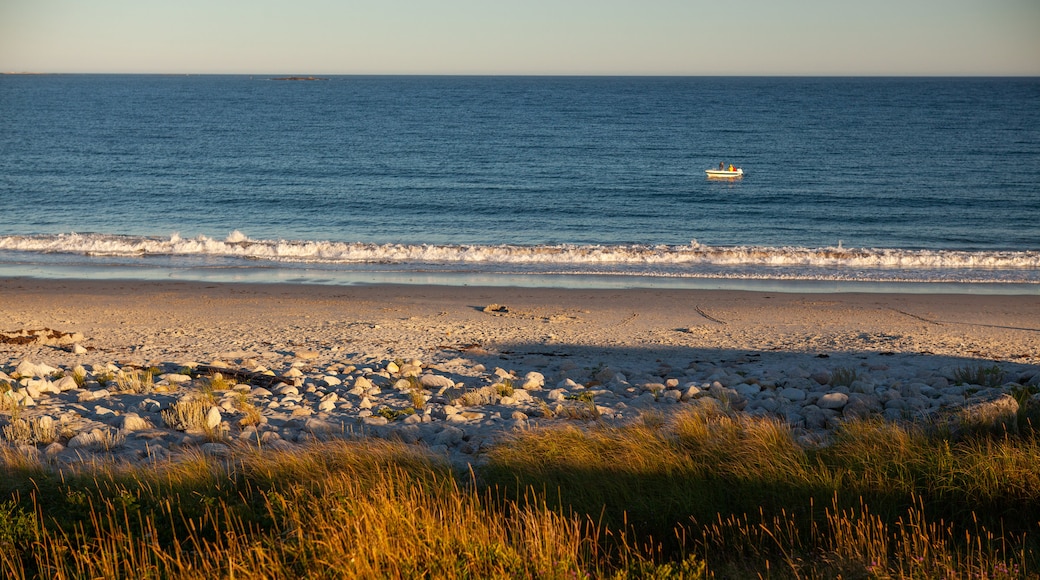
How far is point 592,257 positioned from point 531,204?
9.72m

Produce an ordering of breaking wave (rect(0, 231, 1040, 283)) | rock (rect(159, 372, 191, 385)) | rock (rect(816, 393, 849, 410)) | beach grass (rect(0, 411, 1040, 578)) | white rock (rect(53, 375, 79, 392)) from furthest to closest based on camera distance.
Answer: breaking wave (rect(0, 231, 1040, 283))
rock (rect(159, 372, 191, 385))
white rock (rect(53, 375, 79, 392))
rock (rect(816, 393, 849, 410))
beach grass (rect(0, 411, 1040, 578))

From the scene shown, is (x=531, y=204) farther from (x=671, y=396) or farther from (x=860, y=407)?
(x=860, y=407)

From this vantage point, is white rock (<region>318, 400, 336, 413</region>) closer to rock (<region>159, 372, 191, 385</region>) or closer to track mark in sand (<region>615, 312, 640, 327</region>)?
rock (<region>159, 372, 191, 385</region>)

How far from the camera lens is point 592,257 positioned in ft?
74.6

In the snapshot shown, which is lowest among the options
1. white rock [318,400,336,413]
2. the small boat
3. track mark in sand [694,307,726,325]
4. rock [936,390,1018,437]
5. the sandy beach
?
track mark in sand [694,307,726,325]

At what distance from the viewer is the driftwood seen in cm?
995

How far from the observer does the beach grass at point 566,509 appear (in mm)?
4391

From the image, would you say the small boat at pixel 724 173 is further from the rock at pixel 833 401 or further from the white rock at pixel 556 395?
the rock at pixel 833 401

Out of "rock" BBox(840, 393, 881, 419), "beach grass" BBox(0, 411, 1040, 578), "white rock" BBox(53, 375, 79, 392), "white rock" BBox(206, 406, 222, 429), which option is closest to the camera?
"beach grass" BBox(0, 411, 1040, 578)

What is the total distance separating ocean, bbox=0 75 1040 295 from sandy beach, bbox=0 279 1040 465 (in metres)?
2.51

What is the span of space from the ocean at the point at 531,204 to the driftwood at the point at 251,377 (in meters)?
8.99

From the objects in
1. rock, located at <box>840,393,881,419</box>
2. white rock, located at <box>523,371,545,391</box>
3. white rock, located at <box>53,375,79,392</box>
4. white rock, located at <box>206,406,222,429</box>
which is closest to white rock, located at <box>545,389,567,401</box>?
white rock, located at <box>523,371,545,391</box>

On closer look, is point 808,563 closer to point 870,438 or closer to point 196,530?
point 870,438

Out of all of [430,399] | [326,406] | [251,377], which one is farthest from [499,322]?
[326,406]
